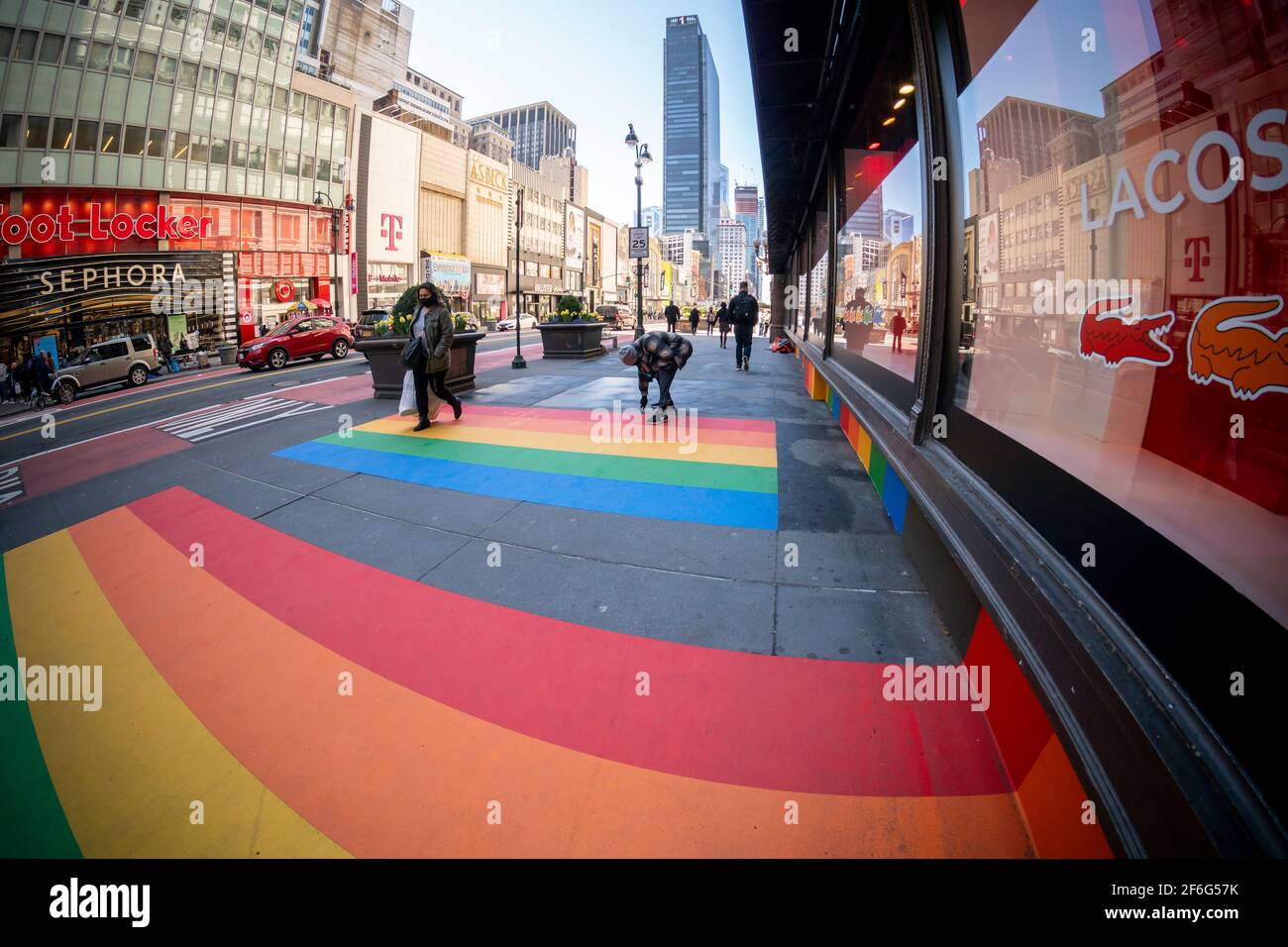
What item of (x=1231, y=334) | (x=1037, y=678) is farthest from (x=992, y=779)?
(x=1231, y=334)

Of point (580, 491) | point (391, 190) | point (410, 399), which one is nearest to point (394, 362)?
point (410, 399)

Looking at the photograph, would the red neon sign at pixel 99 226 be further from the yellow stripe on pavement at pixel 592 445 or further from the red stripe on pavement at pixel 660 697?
the red stripe on pavement at pixel 660 697

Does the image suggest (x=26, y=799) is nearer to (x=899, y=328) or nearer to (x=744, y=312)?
(x=899, y=328)

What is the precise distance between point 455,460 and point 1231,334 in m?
6.17

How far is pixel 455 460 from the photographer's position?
6359 millimetres

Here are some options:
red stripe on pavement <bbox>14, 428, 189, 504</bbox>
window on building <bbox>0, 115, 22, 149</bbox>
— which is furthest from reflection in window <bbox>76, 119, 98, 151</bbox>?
red stripe on pavement <bbox>14, 428, 189, 504</bbox>

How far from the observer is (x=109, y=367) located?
17.8 m

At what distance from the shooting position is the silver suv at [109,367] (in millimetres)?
16406

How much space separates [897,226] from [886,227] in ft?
1.85

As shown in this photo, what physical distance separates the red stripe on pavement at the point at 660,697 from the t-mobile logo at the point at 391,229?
5244 cm

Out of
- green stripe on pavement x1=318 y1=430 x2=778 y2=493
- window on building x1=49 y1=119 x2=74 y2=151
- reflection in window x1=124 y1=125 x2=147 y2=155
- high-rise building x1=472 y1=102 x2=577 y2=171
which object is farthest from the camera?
high-rise building x1=472 y1=102 x2=577 y2=171

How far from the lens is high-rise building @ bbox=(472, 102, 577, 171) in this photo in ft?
515

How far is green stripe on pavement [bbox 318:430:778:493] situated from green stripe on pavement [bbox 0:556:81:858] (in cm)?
397

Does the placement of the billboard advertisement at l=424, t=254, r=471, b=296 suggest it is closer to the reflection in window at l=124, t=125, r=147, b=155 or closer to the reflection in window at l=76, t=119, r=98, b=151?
the reflection in window at l=124, t=125, r=147, b=155
